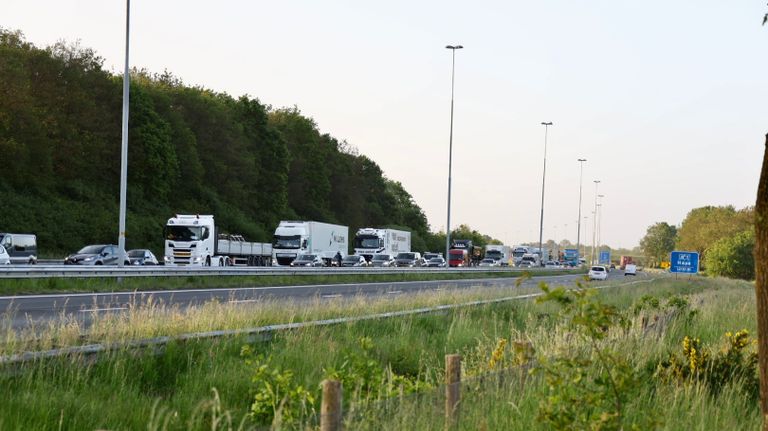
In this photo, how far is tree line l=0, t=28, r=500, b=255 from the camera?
180ft

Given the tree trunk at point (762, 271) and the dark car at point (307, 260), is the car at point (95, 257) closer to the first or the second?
the dark car at point (307, 260)

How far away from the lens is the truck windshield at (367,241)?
7331cm

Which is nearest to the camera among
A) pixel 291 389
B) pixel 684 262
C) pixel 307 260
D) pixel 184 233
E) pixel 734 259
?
pixel 291 389

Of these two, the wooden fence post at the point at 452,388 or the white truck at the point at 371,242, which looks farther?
the white truck at the point at 371,242

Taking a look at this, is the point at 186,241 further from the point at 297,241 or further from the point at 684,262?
the point at 684,262

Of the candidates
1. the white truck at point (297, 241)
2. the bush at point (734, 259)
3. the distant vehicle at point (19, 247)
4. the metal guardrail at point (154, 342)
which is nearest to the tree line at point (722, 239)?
the bush at point (734, 259)

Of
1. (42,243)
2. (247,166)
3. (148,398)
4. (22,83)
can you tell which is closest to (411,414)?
(148,398)

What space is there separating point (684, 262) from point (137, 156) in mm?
40106

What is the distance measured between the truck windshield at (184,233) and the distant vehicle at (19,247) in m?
6.61

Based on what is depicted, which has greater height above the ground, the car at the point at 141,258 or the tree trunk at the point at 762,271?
the tree trunk at the point at 762,271

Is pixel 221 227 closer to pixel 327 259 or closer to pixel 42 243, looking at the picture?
pixel 327 259

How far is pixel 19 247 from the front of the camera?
4356 cm

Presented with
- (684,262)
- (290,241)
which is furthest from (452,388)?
(290,241)

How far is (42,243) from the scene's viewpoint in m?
53.1
